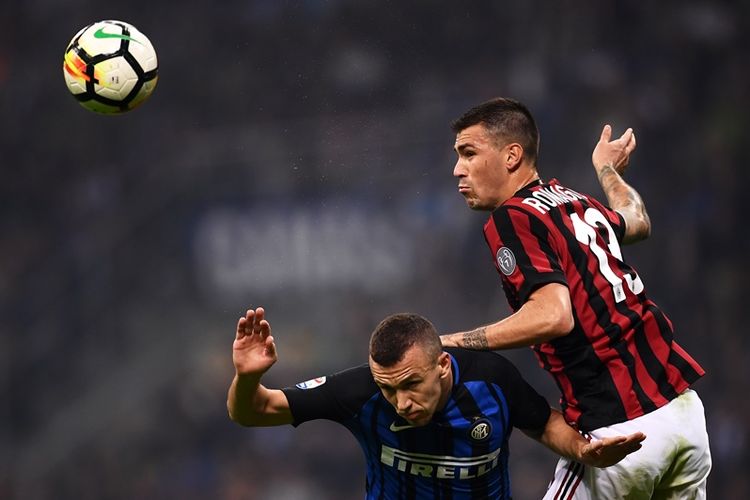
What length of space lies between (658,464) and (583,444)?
284 mm

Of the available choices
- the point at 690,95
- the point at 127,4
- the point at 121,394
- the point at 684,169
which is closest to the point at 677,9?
the point at 690,95

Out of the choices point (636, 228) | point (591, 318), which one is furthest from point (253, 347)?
point (636, 228)

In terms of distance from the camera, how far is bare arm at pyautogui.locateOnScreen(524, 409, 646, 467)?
3561mm

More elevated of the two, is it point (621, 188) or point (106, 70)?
point (106, 70)

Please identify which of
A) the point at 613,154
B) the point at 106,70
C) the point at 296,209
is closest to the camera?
the point at 613,154

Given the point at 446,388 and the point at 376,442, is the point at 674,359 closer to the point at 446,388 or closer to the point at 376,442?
the point at 446,388

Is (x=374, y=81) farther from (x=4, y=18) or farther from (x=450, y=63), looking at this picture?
(x=4, y=18)

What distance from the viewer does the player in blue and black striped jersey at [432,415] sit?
149 inches

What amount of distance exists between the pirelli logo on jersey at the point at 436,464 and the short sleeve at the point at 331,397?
8.2 inches

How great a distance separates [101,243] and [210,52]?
249cm

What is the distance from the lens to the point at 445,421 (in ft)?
12.9

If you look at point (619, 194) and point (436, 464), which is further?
point (619, 194)

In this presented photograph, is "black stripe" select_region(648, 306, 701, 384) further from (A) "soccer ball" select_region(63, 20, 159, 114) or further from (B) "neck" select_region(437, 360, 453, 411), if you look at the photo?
(A) "soccer ball" select_region(63, 20, 159, 114)

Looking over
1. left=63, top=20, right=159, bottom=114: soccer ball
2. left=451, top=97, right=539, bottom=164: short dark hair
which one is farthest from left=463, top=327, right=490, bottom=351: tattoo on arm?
left=63, top=20, right=159, bottom=114: soccer ball
